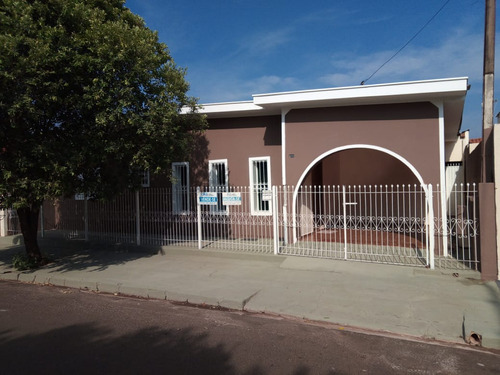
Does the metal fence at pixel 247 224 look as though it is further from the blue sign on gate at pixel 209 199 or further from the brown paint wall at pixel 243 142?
the brown paint wall at pixel 243 142

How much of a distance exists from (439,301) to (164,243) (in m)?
7.05

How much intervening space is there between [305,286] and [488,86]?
5643 millimetres

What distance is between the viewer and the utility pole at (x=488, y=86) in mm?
7352

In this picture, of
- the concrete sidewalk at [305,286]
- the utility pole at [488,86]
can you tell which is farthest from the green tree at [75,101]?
the utility pole at [488,86]

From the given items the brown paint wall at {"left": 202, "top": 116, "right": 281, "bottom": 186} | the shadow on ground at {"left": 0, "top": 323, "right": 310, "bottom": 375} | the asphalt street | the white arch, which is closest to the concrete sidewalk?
the asphalt street

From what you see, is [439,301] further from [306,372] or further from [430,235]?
[306,372]

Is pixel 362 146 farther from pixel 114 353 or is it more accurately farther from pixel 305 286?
pixel 114 353

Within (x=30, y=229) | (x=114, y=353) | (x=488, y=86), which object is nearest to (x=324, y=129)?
(x=488, y=86)

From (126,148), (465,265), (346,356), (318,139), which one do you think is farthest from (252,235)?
(346,356)

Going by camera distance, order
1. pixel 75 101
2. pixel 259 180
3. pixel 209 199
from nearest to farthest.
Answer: pixel 75 101
pixel 209 199
pixel 259 180

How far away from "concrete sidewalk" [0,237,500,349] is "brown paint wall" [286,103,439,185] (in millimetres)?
2688

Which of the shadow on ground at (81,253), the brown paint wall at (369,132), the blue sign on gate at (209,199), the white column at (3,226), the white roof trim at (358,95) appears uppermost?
the white roof trim at (358,95)

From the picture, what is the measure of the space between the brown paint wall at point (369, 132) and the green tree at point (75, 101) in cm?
343

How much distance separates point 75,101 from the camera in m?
6.96
